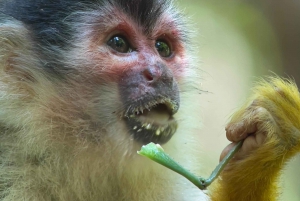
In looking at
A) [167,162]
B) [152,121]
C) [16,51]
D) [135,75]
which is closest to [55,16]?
[16,51]

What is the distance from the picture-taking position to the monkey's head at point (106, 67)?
5.63 feet

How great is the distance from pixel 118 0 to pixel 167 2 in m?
0.30

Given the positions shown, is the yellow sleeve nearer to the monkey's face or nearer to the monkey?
the monkey

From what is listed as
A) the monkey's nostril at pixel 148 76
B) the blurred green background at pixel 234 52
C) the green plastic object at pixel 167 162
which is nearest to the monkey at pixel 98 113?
the monkey's nostril at pixel 148 76

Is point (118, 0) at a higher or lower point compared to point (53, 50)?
higher

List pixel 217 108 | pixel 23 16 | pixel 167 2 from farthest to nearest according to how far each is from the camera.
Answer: pixel 217 108 → pixel 167 2 → pixel 23 16

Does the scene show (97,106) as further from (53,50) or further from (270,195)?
(270,195)

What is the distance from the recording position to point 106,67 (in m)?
1.76

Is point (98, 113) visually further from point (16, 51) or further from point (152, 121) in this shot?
point (16, 51)

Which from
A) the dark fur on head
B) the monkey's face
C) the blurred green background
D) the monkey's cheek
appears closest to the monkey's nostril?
the monkey's face

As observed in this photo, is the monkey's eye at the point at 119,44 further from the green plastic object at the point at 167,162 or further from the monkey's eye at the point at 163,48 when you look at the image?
the green plastic object at the point at 167,162

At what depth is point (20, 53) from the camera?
1.83 m

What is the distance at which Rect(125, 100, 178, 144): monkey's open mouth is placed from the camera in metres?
1.70

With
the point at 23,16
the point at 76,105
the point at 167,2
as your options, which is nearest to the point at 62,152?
the point at 76,105
